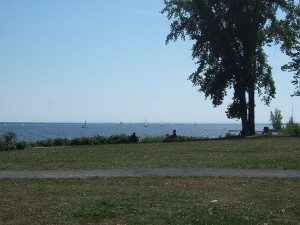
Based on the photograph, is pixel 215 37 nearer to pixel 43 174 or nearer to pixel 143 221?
pixel 43 174

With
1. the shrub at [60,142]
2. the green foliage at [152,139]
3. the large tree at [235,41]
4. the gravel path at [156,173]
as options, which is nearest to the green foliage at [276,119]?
the large tree at [235,41]

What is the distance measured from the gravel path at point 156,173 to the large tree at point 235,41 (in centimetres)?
2915

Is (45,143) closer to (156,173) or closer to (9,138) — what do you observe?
(9,138)

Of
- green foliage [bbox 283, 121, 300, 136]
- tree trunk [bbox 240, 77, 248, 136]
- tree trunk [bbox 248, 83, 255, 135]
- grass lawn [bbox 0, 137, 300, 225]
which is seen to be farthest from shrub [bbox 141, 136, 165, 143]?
grass lawn [bbox 0, 137, 300, 225]

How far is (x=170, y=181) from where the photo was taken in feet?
43.4

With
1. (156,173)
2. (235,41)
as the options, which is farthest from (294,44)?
(156,173)

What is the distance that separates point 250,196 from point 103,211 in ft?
11.9

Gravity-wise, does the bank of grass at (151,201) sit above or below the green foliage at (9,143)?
below

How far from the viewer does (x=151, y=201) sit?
10156mm

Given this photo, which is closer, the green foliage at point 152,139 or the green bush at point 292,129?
the green foliage at point 152,139

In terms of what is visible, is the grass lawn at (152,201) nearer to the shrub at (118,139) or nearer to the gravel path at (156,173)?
the gravel path at (156,173)

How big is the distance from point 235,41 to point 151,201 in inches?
1473

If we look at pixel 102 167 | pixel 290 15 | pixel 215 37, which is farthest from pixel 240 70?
pixel 102 167

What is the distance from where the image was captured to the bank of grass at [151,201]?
8.50 metres
